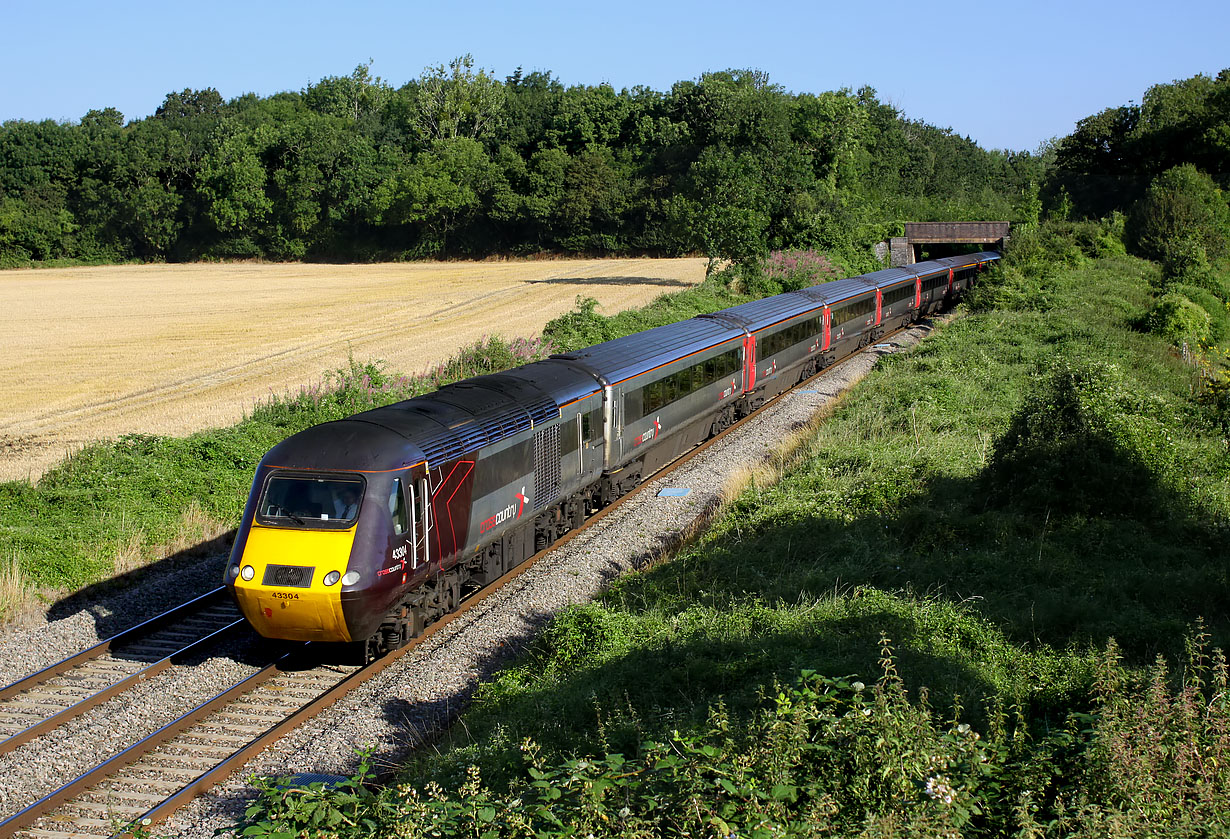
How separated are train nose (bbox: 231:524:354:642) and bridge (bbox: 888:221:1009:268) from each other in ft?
157

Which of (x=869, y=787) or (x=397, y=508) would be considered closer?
(x=869, y=787)

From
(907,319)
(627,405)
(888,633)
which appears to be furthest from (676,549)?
(907,319)

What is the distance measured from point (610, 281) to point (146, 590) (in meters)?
47.8

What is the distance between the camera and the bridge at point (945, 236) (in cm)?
5547

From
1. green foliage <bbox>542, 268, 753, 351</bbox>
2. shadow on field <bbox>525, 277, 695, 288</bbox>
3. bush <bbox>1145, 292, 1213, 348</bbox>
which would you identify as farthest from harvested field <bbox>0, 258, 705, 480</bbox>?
bush <bbox>1145, 292, 1213, 348</bbox>

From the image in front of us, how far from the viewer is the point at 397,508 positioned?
11.5 m

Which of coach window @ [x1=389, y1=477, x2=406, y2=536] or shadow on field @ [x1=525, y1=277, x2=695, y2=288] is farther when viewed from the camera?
shadow on field @ [x1=525, y1=277, x2=695, y2=288]

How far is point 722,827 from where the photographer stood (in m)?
5.36

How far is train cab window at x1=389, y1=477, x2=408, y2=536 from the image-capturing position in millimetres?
11383

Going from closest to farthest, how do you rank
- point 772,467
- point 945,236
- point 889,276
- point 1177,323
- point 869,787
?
point 869,787 → point 772,467 → point 1177,323 → point 889,276 → point 945,236

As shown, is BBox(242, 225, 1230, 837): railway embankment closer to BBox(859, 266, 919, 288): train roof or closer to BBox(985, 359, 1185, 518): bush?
BBox(985, 359, 1185, 518): bush

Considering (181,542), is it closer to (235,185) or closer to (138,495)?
(138,495)

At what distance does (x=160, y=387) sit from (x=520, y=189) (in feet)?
179

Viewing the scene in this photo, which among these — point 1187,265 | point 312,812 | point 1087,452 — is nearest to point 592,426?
point 1087,452
